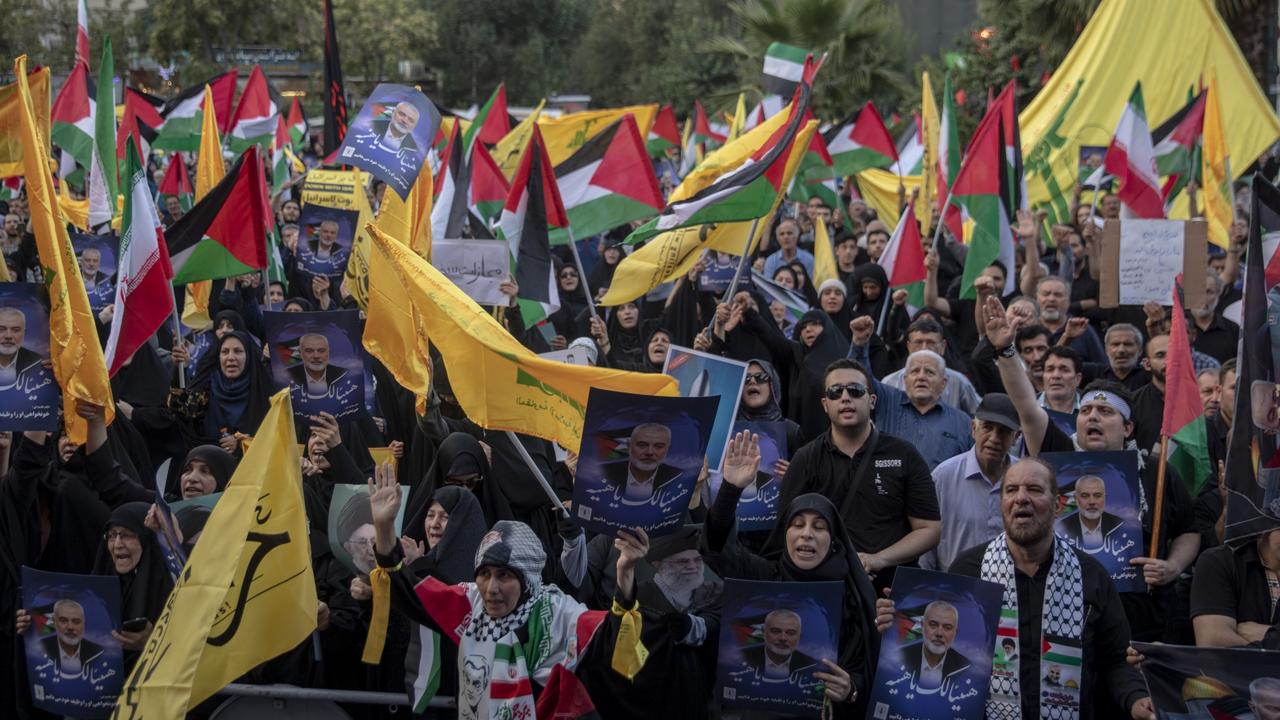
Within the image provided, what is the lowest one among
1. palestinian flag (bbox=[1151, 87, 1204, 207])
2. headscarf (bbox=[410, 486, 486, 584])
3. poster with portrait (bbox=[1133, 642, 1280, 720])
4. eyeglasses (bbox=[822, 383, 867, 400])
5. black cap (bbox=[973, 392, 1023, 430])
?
headscarf (bbox=[410, 486, 486, 584])

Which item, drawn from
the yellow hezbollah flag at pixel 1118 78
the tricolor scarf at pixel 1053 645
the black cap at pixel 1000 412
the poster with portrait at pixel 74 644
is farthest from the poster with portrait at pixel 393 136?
the tricolor scarf at pixel 1053 645

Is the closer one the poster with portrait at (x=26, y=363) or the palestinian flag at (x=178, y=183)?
the poster with portrait at (x=26, y=363)

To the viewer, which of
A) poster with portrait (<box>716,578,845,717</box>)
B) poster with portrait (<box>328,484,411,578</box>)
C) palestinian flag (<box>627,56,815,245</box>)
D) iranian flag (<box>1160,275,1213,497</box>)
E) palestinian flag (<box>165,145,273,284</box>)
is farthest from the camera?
palestinian flag (<box>165,145,273,284</box>)

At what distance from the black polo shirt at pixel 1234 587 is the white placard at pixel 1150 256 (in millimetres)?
3996

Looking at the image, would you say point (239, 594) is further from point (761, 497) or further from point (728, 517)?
point (761, 497)

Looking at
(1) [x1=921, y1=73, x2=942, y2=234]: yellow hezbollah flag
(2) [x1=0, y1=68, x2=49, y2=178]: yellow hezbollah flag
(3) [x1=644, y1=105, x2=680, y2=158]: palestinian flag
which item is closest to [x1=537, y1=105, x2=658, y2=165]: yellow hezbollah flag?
(1) [x1=921, y1=73, x2=942, y2=234]: yellow hezbollah flag

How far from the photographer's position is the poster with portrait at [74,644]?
513 cm

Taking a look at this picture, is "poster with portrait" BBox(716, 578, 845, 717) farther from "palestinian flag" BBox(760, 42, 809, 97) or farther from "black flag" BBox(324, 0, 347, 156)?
"palestinian flag" BBox(760, 42, 809, 97)

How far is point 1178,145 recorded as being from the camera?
11797mm

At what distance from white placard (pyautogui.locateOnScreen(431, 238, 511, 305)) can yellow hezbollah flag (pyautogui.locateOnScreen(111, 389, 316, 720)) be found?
3.71 m

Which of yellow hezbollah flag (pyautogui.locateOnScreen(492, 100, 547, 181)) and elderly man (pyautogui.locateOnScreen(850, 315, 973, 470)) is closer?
elderly man (pyautogui.locateOnScreen(850, 315, 973, 470))

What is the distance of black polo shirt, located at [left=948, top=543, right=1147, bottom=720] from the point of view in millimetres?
4551

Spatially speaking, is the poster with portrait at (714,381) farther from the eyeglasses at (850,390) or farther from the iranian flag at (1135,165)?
the iranian flag at (1135,165)

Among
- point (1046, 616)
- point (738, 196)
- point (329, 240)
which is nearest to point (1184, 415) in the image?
point (1046, 616)
